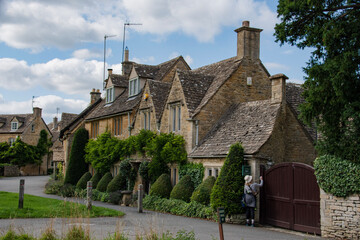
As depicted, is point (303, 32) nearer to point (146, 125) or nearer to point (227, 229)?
point (227, 229)

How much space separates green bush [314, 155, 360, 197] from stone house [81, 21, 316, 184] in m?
3.87

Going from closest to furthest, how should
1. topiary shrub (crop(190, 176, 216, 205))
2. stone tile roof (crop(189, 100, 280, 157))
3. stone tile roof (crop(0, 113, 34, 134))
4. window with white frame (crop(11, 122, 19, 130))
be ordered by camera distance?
1. stone tile roof (crop(189, 100, 280, 157))
2. topiary shrub (crop(190, 176, 216, 205))
3. stone tile roof (crop(0, 113, 34, 134))
4. window with white frame (crop(11, 122, 19, 130))

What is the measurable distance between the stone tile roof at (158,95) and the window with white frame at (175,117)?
5.66 ft

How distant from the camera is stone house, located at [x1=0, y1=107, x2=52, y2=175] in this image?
214 feet

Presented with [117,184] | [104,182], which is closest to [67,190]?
[104,182]

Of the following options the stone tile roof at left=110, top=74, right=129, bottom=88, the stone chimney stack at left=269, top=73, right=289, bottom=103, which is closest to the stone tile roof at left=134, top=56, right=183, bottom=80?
the stone tile roof at left=110, top=74, right=129, bottom=88

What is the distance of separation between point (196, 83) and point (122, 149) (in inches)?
313

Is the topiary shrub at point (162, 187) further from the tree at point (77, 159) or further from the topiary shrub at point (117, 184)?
the tree at point (77, 159)

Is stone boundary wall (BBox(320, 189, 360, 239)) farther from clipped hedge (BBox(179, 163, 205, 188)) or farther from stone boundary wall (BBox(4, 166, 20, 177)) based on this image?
stone boundary wall (BBox(4, 166, 20, 177))

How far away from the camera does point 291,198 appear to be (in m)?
15.8

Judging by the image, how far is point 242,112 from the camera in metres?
22.5

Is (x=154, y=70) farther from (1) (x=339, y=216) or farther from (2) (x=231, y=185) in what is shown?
(1) (x=339, y=216)

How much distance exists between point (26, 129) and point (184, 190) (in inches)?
1997

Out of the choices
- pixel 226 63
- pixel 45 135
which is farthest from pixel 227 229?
pixel 45 135
